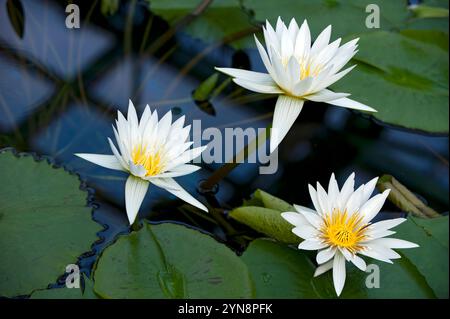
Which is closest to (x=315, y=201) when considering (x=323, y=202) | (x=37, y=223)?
(x=323, y=202)

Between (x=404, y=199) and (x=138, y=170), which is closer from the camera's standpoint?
(x=138, y=170)

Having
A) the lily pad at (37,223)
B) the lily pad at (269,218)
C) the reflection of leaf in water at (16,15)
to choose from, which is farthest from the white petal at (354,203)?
the reflection of leaf in water at (16,15)

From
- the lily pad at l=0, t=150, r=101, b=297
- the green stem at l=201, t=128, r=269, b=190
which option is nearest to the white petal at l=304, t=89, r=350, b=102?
the green stem at l=201, t=128, r=269, b=190

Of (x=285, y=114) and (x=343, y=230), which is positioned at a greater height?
A: (x=285, y=114)

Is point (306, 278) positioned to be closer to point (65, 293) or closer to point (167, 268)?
point (167, 268)
